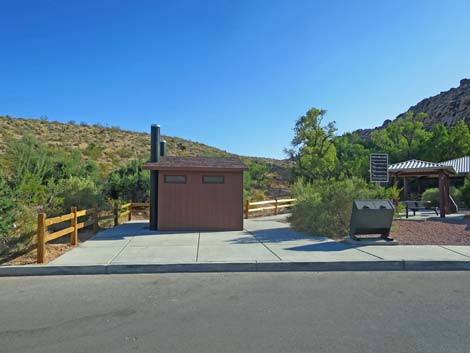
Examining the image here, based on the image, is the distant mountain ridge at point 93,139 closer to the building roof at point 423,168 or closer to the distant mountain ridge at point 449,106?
the building roof at point 423,168

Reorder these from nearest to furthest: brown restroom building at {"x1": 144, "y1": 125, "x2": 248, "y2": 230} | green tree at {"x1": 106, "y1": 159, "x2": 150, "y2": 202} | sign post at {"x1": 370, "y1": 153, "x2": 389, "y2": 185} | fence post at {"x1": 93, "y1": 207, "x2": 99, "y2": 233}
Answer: fence post at {"x1": 93, "y1": 207, "x2": 99, "y2": 233} < brown restroom building at {"x1": 144, "y1": 125, "x2": 248, "y2": 230} < sign post at {"x1": 370, "y1": 153, "x2": 389, "y2": 185} < green tree at {"x1": 106, "y1": 159, "x2": 150, "y2": 202}

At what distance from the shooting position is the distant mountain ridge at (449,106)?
205ft

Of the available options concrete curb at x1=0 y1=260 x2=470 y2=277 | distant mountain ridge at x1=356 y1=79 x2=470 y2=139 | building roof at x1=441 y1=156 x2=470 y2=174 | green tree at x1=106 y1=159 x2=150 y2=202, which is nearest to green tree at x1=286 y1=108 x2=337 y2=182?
building roof at x1=441 y1=156 x2=470 y2=174

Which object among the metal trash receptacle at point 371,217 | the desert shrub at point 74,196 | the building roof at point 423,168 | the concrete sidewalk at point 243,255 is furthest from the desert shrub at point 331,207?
the desert shrub at point 74,196

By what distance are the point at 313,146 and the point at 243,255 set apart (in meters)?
26.8

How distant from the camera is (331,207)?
12.5m

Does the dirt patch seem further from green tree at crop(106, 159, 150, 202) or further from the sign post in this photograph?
the sign post

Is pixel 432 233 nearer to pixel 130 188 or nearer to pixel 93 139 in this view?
pixel 130 188

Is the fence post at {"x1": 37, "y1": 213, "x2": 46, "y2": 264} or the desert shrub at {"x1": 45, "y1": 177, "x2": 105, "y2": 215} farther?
the desert shrub at {"x1": 45, "y1": 177, "x2": 105, "y2": 215}

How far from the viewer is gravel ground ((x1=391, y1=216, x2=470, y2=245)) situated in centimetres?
1047

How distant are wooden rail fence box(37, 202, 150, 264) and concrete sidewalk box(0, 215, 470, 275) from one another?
0.41 meters

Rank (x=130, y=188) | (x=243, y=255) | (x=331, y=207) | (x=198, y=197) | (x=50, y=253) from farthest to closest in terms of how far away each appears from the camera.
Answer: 1. (x=130, y=188)
2. (x=198, y=197)
3. (x=331, y=207)
4. (x=50, y=253)
5. (x=243, y=255)

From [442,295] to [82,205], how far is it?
1186cm

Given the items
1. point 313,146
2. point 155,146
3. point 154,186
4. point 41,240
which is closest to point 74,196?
point 154,186
